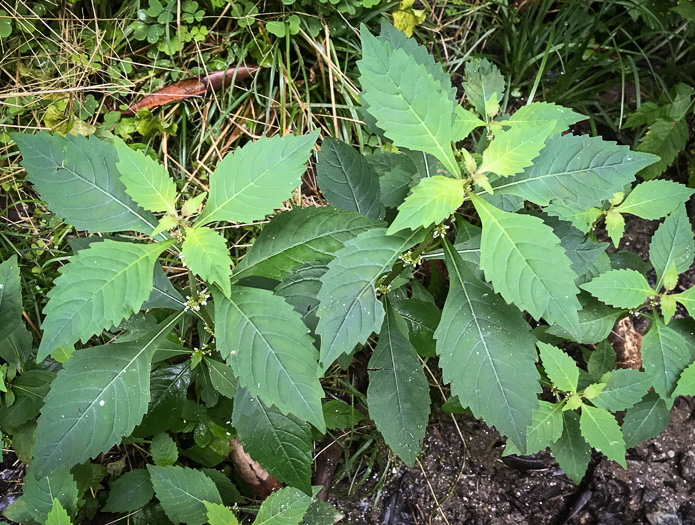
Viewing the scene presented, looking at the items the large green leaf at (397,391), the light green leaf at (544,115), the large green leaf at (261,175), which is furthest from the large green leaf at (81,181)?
the light green leaf at (544,115)

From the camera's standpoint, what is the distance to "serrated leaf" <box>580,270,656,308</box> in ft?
7.32

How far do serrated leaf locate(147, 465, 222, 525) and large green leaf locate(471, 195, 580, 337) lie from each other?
5.01ft

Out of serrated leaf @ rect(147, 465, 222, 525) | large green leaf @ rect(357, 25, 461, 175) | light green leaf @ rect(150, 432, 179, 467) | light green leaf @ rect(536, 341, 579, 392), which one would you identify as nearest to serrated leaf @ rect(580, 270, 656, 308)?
light green leaf @ rect(536, 341, 579, 392)

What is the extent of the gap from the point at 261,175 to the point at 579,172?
99cm

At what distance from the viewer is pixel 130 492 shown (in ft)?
7.76

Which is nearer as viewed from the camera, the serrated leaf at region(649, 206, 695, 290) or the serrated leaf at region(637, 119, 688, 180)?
the serrated leaf at region(649, 206, 695, 290)

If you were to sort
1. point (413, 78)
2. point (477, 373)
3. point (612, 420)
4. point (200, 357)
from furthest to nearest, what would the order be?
point (612, 420), point (200, 357), point (477, 373), point (413, 78)

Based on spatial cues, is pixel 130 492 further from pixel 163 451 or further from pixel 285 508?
pixel 285 508

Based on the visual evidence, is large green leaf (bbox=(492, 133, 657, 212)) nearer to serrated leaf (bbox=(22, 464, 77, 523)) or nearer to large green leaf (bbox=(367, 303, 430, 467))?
large green leaf (bbox=(367, 303, 430, 467))

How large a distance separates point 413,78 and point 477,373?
3.07 feet

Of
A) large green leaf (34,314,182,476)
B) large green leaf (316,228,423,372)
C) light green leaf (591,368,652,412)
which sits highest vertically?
large green leaf (316,228,423,372)

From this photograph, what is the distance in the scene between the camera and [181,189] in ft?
9.76

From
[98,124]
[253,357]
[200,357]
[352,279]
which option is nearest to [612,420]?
[352,279]

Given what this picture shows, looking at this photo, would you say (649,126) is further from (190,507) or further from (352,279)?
(190,507)
